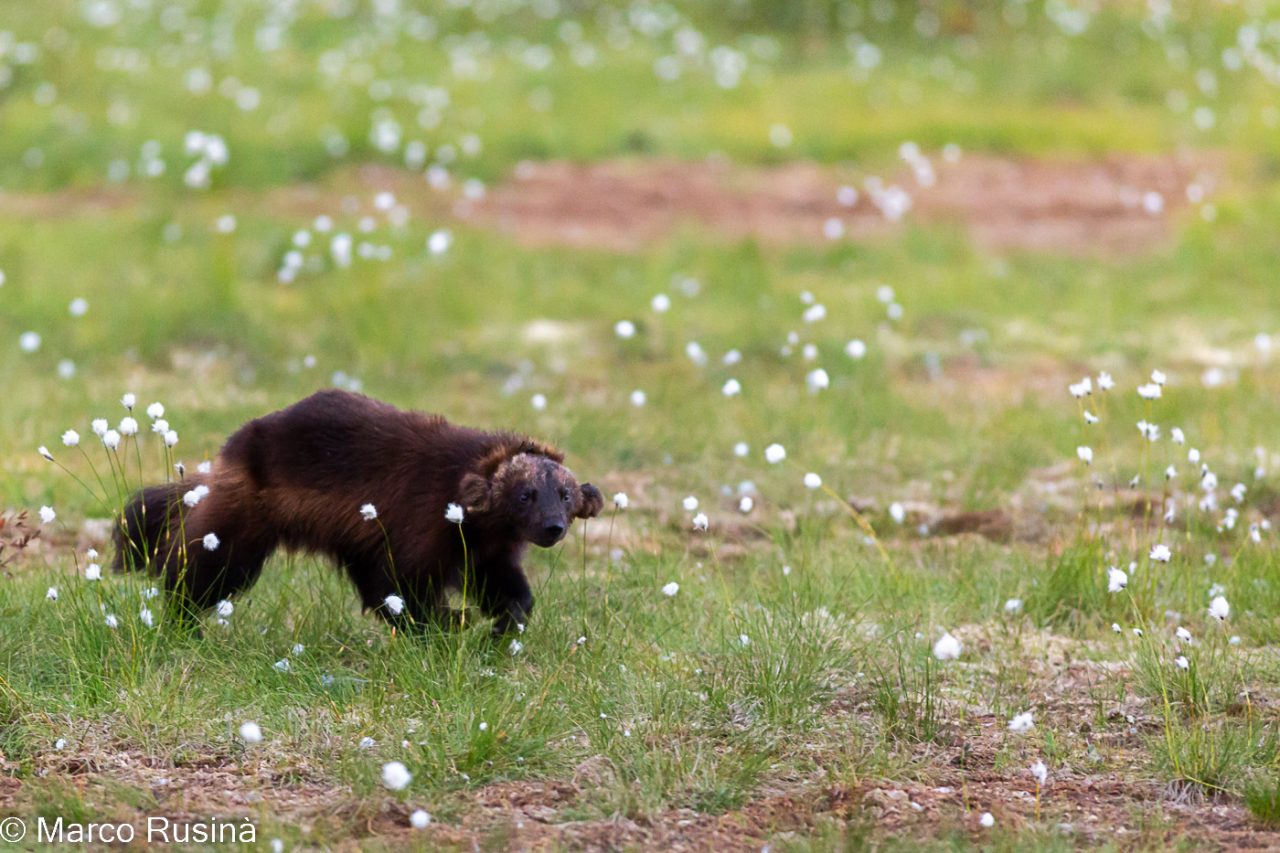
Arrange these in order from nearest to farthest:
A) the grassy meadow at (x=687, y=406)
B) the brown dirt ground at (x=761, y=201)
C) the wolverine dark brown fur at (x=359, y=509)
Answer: the grassy meadow at (x=687, y=406) → the wolverine dark brown fur at (x=359, y=509) → the brown dirt ground at (x=761, y=201)

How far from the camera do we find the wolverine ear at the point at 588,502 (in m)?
5.43

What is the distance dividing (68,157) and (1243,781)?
38.5 ft

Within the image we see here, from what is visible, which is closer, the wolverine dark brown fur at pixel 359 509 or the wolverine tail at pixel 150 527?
the wolverine dark brown fur at pixel 359 509

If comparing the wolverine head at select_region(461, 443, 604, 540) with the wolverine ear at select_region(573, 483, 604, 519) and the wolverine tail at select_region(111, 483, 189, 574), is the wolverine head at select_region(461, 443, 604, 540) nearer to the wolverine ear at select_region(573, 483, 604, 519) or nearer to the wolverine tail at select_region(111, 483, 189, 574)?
the wolverine ear at select_region(573, 483, 604, 519)

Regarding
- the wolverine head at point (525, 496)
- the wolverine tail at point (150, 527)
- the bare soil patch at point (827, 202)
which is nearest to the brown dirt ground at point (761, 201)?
the bare soil patch at point (827, 202)

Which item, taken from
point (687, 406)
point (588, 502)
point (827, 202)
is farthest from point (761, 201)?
point (588, 502)

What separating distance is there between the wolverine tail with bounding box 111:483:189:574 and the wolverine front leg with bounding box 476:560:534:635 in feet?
3.50

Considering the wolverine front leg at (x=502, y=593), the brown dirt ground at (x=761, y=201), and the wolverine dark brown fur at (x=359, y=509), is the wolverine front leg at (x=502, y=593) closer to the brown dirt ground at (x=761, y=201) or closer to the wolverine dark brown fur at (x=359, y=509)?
the wolverine dark brown fur at (x=359, y=509)

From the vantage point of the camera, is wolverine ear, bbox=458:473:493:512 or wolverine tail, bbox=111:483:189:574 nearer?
wolverine ear, bbox=458:473:493:512

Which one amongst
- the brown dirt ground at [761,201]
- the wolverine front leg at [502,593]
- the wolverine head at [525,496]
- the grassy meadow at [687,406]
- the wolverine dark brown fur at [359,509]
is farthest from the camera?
the brown dirt ground at [761,201]

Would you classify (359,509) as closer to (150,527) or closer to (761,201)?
(150,527)

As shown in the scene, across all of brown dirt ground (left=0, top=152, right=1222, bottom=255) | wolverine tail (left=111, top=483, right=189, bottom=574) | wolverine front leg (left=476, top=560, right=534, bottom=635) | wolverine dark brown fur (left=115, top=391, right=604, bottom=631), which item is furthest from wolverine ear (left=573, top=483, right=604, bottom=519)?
brown dirt ground (left=0, top=152, right=1222, bottom=255)

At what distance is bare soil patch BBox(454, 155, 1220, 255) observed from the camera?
506 inches

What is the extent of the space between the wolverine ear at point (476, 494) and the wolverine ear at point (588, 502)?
0.32 meters
